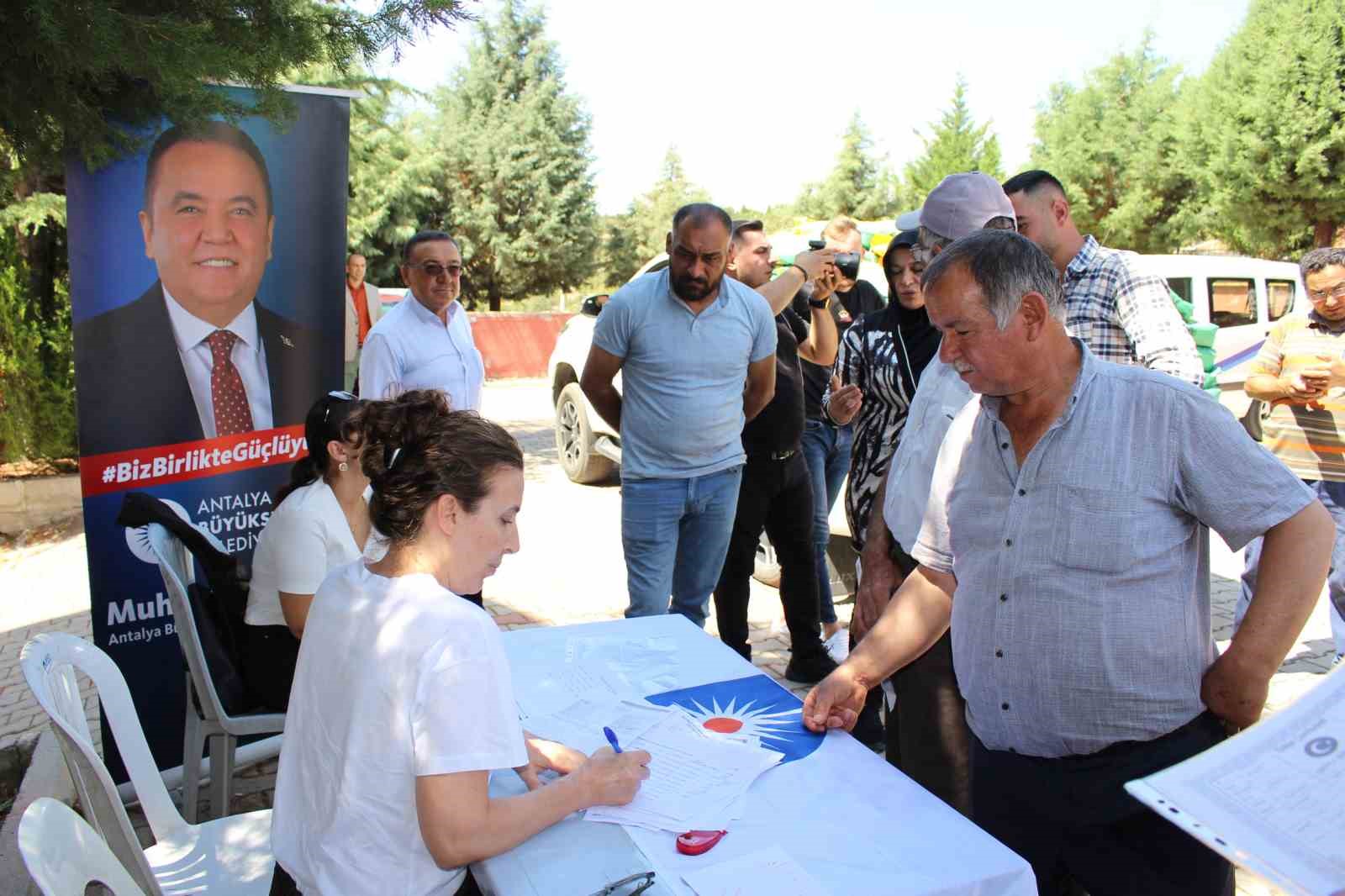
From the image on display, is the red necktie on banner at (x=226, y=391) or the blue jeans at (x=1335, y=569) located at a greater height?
the red necktie on banner at (x=226, y=391)

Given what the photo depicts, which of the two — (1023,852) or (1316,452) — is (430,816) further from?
(1316,452)

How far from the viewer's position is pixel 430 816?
5.08 ft

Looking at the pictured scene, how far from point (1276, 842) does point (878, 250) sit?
245 inches

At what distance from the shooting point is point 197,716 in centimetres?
305

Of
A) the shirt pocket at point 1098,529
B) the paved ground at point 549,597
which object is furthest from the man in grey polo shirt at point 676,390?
the shirt pocket at point 1098,529

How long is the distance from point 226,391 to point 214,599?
0.94m

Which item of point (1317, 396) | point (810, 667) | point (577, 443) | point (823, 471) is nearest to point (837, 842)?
point (810, 667)

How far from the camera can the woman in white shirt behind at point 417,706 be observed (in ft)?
5.09

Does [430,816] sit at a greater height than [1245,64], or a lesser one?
lesser

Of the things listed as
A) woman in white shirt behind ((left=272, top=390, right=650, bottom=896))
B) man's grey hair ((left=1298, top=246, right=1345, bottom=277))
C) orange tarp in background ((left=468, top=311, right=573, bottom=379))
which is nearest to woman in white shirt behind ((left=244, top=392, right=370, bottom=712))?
woman in white shirt behind ((left=272, top=390, right=650, bottom=896))

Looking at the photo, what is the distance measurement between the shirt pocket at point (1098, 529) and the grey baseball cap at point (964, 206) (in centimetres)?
115

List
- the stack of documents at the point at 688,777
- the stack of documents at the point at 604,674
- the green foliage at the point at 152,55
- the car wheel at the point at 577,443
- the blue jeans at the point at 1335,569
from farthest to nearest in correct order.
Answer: the car wheel at the point at 577,443, the blue jeans at the point at 1335,569, the green foliage at the point at 152,55, the stack of documents at the point at 604,674, the stack of documents at the point at 688,777

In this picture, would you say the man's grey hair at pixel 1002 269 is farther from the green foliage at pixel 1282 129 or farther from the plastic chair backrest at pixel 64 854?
the green foliage at pixel 1282 129

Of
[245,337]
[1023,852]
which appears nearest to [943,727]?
[1023,852]
